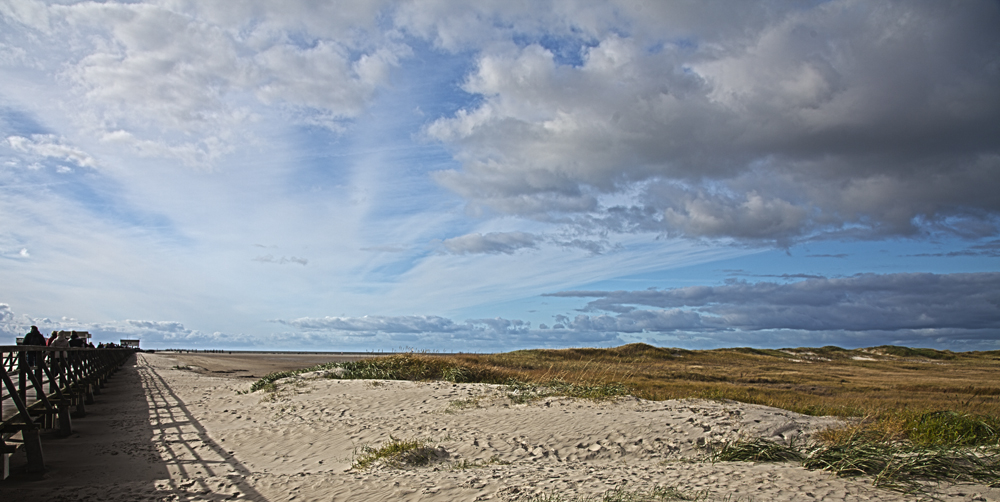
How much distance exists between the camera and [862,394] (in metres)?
25.8

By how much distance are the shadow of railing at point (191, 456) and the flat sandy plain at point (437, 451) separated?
0.04m

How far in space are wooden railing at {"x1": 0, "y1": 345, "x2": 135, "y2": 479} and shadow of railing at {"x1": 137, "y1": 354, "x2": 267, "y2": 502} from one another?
2097 millimetres

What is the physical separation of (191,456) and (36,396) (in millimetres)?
7303

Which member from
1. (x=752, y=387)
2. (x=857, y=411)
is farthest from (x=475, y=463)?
(x=752, y=387)

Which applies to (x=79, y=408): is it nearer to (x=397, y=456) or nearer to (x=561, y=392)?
(x=397, y=456)

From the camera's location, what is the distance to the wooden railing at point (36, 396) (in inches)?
388

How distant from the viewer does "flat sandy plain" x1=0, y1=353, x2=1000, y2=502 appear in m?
7.57

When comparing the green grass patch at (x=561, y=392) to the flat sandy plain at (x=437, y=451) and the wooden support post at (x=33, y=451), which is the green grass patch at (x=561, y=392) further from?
the wooden support post at (x=33, y=451)

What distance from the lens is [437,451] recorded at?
10.5 metres

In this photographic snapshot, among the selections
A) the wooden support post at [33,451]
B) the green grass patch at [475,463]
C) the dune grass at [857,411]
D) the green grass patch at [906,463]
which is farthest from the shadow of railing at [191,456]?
the green grass patch at [906,463]

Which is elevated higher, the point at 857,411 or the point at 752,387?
the point at 857,411

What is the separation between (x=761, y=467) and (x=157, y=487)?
31.5 ft

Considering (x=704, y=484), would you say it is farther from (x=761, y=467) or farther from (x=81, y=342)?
(x=81, y=342)

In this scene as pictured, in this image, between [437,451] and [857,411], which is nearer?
[437,451]
